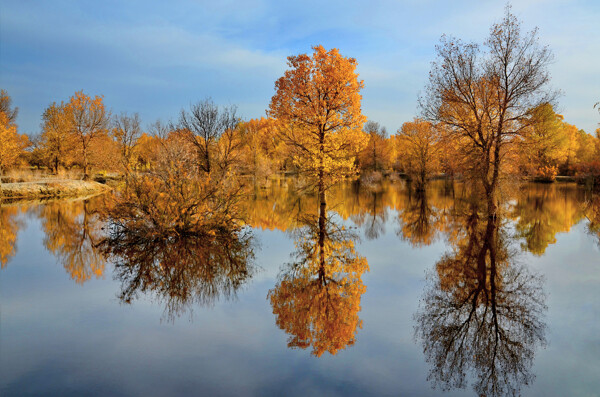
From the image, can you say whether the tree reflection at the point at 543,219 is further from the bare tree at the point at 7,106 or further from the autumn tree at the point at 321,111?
the bare tree at the point at 7,106

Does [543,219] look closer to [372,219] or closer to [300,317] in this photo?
[372,219]

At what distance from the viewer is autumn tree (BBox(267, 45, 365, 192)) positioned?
2309cm

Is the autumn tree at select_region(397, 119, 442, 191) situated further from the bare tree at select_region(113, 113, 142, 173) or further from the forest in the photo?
the bare tree at select_region(113, 113, 142, 173)

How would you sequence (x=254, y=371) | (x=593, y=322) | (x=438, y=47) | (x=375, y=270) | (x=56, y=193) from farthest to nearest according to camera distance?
(x=56, y=193) < (x=438, y=47) < (x=375, y=270) < (x=593, y=322) < (x=254, y=371)

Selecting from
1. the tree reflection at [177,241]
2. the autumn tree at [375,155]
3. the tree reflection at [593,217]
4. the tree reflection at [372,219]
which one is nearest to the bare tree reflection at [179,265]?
the tree reflection at [177,241]

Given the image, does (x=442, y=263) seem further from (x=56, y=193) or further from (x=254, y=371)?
(x=56, y=193)

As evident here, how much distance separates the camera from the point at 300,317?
6965 mm

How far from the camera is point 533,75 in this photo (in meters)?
18.8

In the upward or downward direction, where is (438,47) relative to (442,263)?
upward

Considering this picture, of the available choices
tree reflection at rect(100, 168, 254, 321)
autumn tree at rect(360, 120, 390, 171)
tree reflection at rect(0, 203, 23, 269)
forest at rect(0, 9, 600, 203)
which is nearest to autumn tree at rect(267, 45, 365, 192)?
forest at rect(0, 9, 600, 203)

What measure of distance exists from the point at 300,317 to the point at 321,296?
114 centimetres

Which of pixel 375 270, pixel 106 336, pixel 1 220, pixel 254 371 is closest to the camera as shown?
pixel 254 371

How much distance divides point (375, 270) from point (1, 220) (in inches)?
726

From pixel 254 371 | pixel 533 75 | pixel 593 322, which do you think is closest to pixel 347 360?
pixel 254 371
